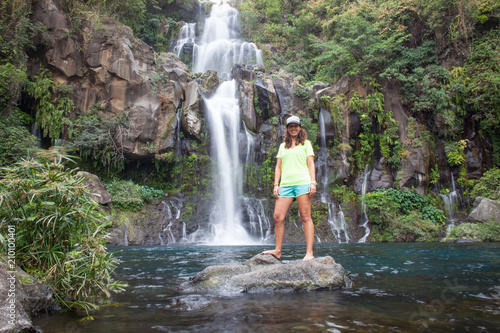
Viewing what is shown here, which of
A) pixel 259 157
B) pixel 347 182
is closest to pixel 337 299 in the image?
pixel 259 157

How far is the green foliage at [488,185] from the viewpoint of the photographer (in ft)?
49.6

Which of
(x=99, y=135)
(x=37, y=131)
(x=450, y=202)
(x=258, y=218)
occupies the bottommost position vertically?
(x=258, y=218)

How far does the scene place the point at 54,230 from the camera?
2621mm

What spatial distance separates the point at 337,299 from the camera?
3.18m

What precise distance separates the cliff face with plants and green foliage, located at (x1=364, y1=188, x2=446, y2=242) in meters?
0.06

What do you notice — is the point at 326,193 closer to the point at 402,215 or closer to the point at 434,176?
the point at 402,215

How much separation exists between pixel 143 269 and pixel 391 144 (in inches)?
636

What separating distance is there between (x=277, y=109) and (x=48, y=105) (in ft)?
37.0

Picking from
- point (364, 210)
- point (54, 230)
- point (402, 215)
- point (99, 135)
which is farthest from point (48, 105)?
point (402, 215)

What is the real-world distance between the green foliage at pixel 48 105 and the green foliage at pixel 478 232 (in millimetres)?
17959

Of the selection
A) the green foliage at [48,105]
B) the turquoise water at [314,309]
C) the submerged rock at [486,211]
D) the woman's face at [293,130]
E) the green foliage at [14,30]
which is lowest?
the turquoise water at [314,309]

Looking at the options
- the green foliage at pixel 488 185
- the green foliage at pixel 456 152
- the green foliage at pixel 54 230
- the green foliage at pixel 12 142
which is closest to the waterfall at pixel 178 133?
the green foliage at pixel 12 142

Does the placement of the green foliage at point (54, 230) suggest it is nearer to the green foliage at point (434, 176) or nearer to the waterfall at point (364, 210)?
the waterfall at point (364, 210)

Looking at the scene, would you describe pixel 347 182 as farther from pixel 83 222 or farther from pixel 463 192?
pixel 83 222
